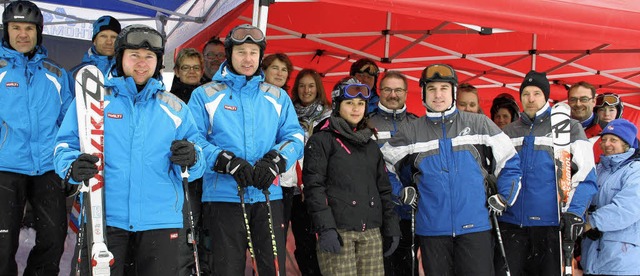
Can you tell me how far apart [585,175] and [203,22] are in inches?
155

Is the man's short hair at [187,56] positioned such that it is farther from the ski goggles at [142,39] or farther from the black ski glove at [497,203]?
the black ski glove at [497,203]

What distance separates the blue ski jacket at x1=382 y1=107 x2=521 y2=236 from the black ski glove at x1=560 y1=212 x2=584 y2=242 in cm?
47

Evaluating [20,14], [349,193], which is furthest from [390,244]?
[20,14]

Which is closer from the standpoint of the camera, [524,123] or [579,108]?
[524,123]

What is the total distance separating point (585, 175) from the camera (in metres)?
5.10

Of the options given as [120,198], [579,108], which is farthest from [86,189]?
[579,108]

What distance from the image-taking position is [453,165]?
15.2ft

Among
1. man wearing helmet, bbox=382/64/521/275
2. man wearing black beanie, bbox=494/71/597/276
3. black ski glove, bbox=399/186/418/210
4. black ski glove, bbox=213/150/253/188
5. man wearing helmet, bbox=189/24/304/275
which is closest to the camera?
black ski glove, bbox=213/150/253/188

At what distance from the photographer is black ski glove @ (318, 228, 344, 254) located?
4.25 meters

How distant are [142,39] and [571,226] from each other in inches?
134

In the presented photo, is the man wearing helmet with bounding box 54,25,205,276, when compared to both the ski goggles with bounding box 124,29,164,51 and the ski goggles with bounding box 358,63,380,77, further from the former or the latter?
the ski goggles with bounding box 358,63,380,77

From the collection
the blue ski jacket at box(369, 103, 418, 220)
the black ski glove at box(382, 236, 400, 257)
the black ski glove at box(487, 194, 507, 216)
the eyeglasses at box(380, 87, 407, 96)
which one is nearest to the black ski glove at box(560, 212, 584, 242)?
the black ski glove at box(487, 194, 507, 216)

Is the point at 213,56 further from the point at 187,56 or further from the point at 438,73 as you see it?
the point at 438,73

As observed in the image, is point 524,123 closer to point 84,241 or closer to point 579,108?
point 579,108
